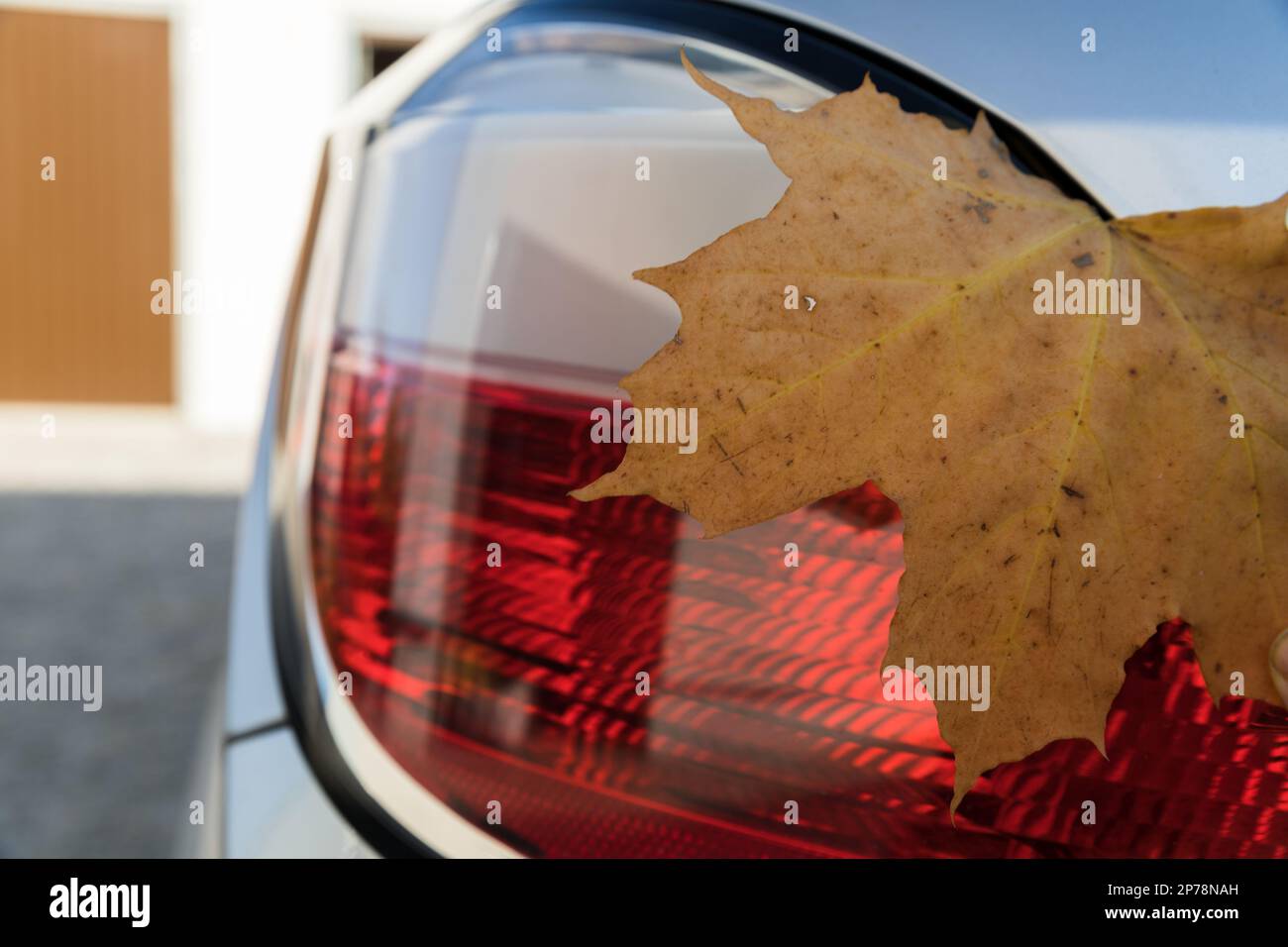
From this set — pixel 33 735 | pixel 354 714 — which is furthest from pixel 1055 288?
pixel 33 735

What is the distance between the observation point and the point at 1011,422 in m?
0.68

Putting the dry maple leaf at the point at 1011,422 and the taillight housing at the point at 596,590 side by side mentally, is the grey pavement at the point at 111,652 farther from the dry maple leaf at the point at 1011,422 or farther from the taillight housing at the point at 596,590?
the dry maple leaf at the point at 1011,422

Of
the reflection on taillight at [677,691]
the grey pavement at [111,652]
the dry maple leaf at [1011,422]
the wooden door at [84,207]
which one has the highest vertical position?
the wooden door at [84,207]

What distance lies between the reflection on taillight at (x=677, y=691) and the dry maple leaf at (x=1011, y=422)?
0.06m

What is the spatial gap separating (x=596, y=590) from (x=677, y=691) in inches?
3.8

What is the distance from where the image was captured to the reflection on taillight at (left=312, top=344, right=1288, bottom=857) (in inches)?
28.6

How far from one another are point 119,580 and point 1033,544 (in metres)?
5.07

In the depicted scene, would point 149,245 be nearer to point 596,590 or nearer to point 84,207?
point 84,207

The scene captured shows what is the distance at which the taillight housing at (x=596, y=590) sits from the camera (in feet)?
2.41

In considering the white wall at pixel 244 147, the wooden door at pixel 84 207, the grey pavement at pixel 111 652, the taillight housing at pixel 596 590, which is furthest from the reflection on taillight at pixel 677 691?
the wooden door at pixel 84 207

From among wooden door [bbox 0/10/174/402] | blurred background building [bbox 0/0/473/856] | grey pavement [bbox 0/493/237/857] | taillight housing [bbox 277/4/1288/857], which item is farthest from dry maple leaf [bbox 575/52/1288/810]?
wooden door [bbox 0/10/174/402]

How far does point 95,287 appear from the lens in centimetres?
893

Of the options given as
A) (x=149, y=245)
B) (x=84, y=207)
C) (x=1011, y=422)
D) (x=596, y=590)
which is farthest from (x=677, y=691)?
(x=84, y=207)

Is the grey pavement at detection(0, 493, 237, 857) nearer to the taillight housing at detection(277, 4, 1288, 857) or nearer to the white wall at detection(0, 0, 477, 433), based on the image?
the taillight housing at detection(277, 4, 1288, 857)
